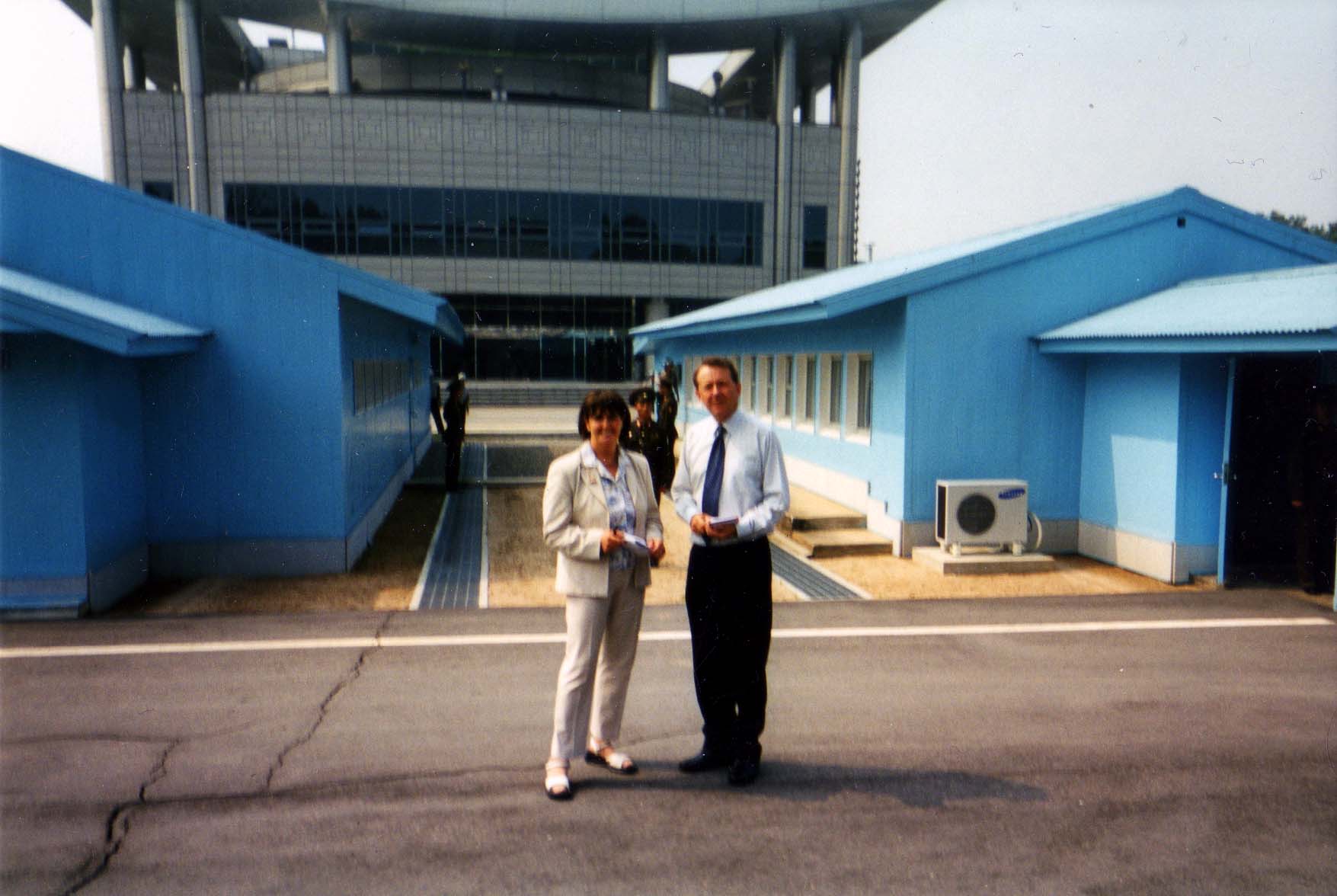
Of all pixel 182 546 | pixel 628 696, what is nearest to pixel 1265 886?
pixel 628 696

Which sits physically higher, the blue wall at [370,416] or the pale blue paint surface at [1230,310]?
the pale blue paint surface at [1230,310]

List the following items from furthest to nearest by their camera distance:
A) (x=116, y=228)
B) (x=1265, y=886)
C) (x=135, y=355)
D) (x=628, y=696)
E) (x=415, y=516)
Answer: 1. (x=415, y=516)
2. (x=116, y=228)
3. (x=135, y=355)
4. (x=628, y=696)
5. (x=1265, y=886)

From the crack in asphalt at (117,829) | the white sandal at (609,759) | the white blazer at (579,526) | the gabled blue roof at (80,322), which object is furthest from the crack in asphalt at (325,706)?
the gabled blue roof at (80,322)

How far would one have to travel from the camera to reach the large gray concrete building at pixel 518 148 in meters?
36.4

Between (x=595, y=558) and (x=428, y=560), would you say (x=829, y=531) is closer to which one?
(x=428, y=560)

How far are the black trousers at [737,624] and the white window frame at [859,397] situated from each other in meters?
7.90

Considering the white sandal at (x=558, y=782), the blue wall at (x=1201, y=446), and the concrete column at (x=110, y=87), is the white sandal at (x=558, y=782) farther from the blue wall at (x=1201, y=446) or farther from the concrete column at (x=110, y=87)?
the concrete column at (x=110, y=87)

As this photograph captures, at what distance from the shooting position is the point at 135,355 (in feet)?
25.2

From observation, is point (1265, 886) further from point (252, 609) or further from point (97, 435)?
point (97, 435)

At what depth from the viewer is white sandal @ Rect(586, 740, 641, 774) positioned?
15.8 feet

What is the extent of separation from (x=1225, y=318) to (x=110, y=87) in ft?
130

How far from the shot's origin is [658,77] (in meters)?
39.5

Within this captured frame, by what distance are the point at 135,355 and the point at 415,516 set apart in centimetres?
609

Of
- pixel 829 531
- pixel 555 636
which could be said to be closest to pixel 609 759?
pixel 555 636
